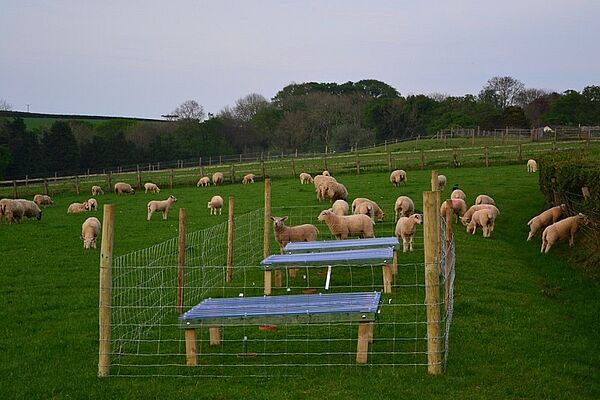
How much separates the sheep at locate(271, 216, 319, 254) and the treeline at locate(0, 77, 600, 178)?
55.7 metres

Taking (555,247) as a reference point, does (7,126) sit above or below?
above

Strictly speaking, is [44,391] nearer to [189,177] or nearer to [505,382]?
[505,382]

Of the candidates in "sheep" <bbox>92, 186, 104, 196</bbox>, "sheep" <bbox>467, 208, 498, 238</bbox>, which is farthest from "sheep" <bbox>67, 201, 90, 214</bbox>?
"sheep" <bbox>467, 208, 498, 238</bbox>

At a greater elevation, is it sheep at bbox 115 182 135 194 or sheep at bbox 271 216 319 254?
sheep at bbox 271 216 319 254

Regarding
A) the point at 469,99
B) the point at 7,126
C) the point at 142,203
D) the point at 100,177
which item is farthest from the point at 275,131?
the point at 142,203

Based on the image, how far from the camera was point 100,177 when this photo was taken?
5709 centimetres

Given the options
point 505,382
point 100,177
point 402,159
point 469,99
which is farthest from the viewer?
point 469,99

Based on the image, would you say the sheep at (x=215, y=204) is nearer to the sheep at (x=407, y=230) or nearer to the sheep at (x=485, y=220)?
the sheep at (x=485, y=220)

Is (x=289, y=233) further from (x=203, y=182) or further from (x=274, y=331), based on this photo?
(x=203, y=182)

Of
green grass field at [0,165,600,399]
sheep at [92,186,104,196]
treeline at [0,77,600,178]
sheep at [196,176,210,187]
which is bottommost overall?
green grass field at [0,165,600,399]

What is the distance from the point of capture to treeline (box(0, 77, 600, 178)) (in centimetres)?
7438

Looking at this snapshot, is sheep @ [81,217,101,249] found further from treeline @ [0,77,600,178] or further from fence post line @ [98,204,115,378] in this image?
treeline @ [0,77,600,178]

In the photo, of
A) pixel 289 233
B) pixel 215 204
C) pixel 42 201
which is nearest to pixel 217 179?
pixel 42 201

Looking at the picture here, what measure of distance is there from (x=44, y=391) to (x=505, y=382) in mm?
5137
